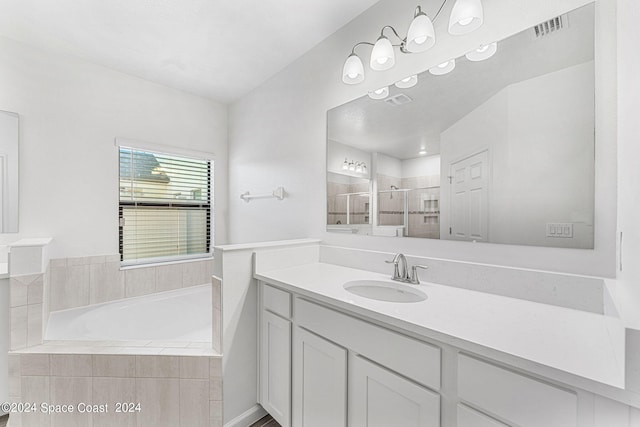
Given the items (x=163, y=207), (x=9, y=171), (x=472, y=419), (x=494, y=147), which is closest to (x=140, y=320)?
(x=163, y=207)

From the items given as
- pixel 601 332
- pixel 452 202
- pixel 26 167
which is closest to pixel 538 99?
pixel 452 202

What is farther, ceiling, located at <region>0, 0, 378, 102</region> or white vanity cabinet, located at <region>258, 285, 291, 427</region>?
ceiling, located at <region>0, 0, 378, 102</region>

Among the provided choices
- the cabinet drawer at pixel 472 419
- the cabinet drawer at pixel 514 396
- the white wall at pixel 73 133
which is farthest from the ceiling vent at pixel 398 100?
the white wall at pixel 73 133

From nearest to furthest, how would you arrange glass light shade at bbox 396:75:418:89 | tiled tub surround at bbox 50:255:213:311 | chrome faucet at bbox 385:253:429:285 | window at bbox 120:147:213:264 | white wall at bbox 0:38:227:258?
chrome faucet at bbox 385:253:429:285
glass light shade at bbox 396:75:418:89
white wall at bbox 0:38:227:258
tiled tub surround at bbox 50:255:213:311
window at bbox 120:147:213:264

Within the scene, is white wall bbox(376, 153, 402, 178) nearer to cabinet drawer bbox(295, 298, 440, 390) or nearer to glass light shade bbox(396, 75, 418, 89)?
glass light shade bbox(396, 75, 418, 89)

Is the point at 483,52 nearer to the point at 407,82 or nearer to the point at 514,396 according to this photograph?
the point at 407,82

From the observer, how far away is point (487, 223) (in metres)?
1.25

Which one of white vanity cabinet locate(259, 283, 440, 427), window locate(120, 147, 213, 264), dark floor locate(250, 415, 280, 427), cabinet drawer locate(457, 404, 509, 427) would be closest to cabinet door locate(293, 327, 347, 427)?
white vanity cabinet locate(259, 283, 440, 427)

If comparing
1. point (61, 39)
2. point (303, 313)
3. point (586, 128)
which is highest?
point (61, 39)

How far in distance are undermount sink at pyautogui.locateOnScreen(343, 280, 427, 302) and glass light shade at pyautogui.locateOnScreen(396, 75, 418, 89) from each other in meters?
1.08

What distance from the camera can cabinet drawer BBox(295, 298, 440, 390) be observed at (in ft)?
2.86

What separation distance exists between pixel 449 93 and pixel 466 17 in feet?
1.05

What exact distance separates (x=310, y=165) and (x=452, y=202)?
1104 mm

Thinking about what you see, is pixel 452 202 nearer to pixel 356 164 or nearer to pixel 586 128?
pixel 586 128
